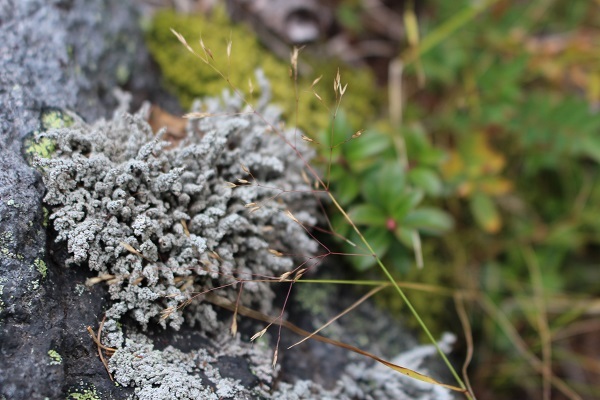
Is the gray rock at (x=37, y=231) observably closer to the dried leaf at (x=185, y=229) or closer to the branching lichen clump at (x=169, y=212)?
the branching lichen clump at (x=169, y=212)

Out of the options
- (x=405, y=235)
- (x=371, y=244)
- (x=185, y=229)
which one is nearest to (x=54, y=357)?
(x=185, y=229)

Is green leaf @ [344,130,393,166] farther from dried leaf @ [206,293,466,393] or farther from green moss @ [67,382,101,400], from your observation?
green moss @ [67,382,101,400]

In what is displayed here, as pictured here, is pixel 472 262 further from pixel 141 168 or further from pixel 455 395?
pixel 141 168

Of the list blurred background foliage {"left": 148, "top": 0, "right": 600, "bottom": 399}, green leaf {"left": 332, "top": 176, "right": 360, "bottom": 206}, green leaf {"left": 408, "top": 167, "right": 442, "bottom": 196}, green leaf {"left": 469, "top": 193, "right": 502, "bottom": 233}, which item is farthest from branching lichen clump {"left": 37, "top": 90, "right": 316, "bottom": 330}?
green leaf {"left": 469, "top": 193, "right": 502, "bottom": 233}

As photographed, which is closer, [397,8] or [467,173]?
[467,173]

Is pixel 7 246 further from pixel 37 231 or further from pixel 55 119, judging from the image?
pixel 55 119

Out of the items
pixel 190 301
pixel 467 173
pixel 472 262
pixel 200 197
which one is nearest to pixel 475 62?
pixel 467 173

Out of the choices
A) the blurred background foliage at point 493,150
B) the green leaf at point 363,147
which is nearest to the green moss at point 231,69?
the blurred background foliage at point 493,150
